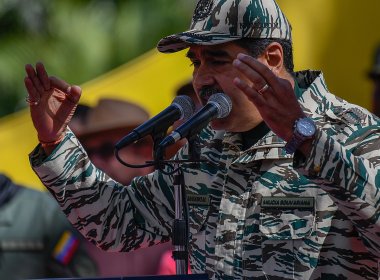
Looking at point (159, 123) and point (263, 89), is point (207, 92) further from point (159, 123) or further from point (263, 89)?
point (263, 89)

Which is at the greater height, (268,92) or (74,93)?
(268,92)

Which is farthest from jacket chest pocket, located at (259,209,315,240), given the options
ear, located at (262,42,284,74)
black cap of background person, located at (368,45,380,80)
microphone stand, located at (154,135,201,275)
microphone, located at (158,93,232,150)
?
black cap of background person, located at (368,45,380,80)

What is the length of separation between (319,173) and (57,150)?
111 cm

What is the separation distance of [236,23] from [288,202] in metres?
0.68

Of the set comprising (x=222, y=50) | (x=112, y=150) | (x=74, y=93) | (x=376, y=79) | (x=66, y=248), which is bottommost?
(x=66, y=248)

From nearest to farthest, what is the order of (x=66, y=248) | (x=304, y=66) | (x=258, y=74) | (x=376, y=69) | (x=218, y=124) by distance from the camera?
(x=258, y=74)
(x=218, y=124)
(x=66, y=248)
(x=376, y=69)
(x=304, y=66)

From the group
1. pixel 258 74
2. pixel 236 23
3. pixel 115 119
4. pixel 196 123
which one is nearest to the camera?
pixel 258 74

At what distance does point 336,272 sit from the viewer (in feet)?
14.7

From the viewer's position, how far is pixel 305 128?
4.16 m

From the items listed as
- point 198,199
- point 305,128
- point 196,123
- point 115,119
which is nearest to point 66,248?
point 115,119

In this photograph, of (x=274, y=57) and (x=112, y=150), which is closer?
(x=274, y=57)

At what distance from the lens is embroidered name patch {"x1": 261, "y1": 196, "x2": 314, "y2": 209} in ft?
14.9

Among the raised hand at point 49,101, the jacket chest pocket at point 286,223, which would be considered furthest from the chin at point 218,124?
the raised hand at point 49,101

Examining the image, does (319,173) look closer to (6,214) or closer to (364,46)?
(6,214)
